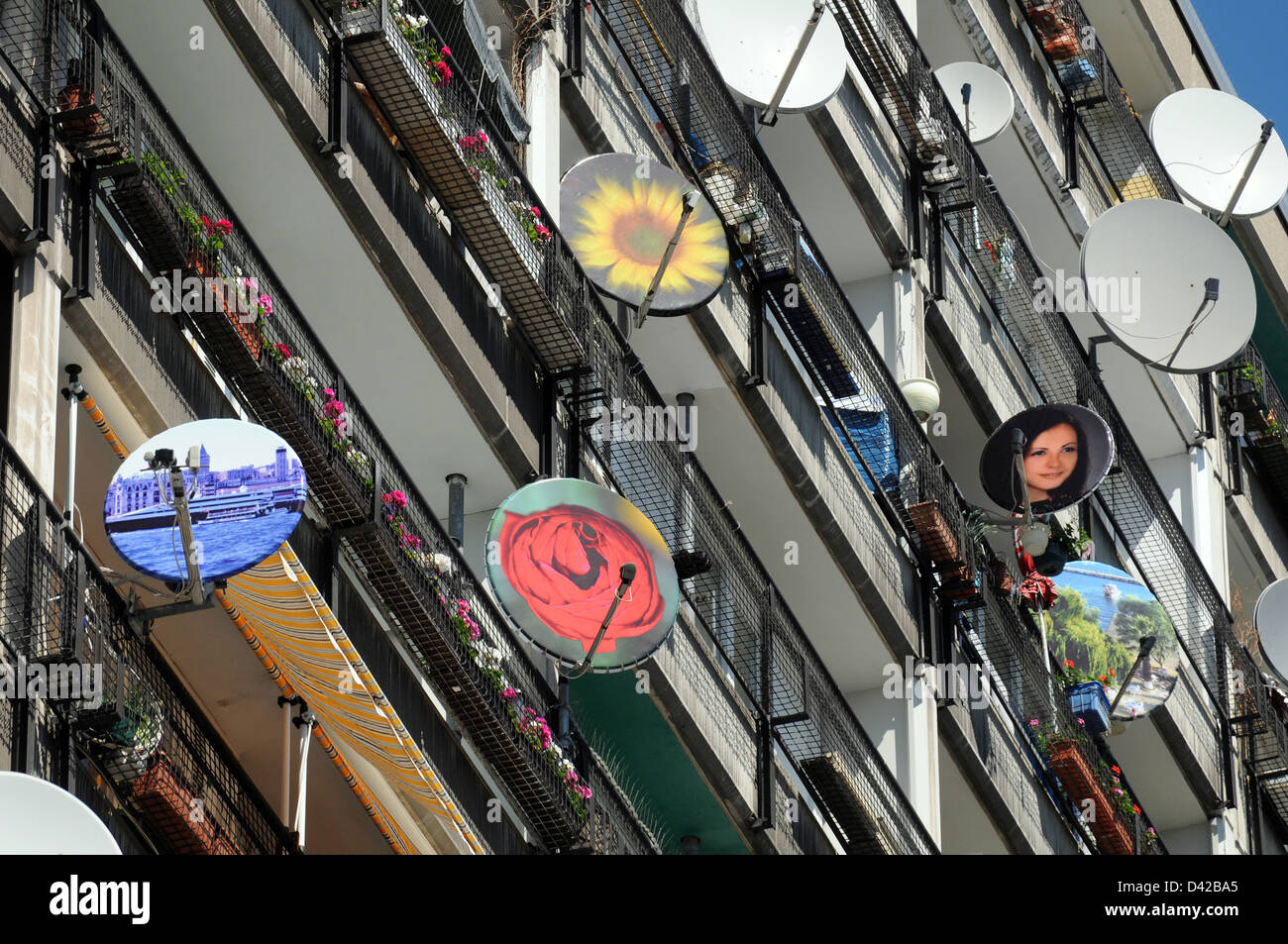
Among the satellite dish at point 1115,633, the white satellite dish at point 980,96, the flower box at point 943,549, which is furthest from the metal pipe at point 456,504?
the white satellite dish at point 980,96

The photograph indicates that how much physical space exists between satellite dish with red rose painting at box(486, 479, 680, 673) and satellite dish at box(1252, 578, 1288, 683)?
17.3 m

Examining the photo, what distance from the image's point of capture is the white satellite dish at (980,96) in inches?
1614

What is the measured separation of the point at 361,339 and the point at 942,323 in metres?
12.7

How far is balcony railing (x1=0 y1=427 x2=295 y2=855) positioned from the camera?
20.1 m

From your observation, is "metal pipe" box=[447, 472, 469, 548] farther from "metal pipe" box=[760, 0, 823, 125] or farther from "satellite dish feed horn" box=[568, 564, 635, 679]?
"metal pipe" box=[760, 0, 823, 125]

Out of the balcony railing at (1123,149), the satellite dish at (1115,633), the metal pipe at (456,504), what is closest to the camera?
the metal pipe at (456,504)

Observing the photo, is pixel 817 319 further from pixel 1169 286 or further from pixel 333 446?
pixel 333 446

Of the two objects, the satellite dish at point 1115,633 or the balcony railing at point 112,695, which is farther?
the satellite dish at point 1115,633

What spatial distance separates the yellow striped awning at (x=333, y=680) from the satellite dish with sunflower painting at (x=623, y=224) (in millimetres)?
6613

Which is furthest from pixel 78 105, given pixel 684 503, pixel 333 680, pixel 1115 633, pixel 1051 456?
pixel 1115 633

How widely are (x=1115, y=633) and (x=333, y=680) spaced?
1772 centimetres

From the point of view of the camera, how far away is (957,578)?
34812mm

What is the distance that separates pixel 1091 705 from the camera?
38219mm

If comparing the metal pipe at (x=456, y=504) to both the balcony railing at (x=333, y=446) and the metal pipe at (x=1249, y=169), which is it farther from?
the metal pipe at (x=1249, y=169)
